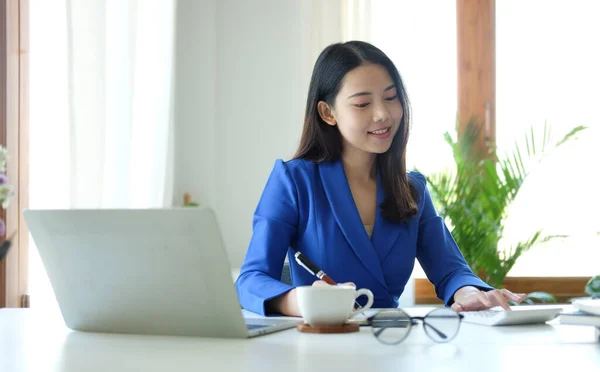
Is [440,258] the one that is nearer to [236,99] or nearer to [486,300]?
[486,300]

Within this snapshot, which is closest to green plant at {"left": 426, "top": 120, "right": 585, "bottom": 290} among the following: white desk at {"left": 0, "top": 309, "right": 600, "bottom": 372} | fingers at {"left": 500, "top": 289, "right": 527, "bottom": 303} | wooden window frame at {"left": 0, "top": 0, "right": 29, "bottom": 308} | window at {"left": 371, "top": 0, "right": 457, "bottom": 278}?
window at {"left": 371, "top": 0, "right": 457, "bottom": 278}

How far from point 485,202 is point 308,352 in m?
3.15

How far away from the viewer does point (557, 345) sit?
3.88ft

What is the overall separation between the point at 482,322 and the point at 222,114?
3.39 metres

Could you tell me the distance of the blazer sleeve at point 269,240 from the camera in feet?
5.35

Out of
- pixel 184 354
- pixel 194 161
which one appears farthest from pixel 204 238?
pixel 194 161

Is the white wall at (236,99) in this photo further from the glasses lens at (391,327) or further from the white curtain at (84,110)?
the glasses lens at (391,327)

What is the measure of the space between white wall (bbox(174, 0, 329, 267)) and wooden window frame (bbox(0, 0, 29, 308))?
1433mm

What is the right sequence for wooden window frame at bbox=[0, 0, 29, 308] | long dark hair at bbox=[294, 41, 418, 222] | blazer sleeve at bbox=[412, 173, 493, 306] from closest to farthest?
blazer sleeve at bbox=[412, 173, 493, 306] → long dark hair at bbox=[294, 41, 418, 222] → wooden window frame at bbox=[0, 0, 29, 308]

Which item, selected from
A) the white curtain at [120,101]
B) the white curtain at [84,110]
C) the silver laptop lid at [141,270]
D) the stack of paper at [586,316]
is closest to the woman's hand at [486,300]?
the stack of paper at [586,316]

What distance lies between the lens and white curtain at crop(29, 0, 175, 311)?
10.2ft

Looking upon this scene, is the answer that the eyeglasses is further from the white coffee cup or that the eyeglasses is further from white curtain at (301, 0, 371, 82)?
white curtain at (301, 0, 371, 82)

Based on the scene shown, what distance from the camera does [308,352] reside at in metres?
1.11

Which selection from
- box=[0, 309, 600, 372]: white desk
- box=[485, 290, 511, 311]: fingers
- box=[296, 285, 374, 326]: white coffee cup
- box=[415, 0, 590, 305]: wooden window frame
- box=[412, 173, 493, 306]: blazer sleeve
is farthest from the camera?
box=[415, 0, 590, 305]: wooden window frame
